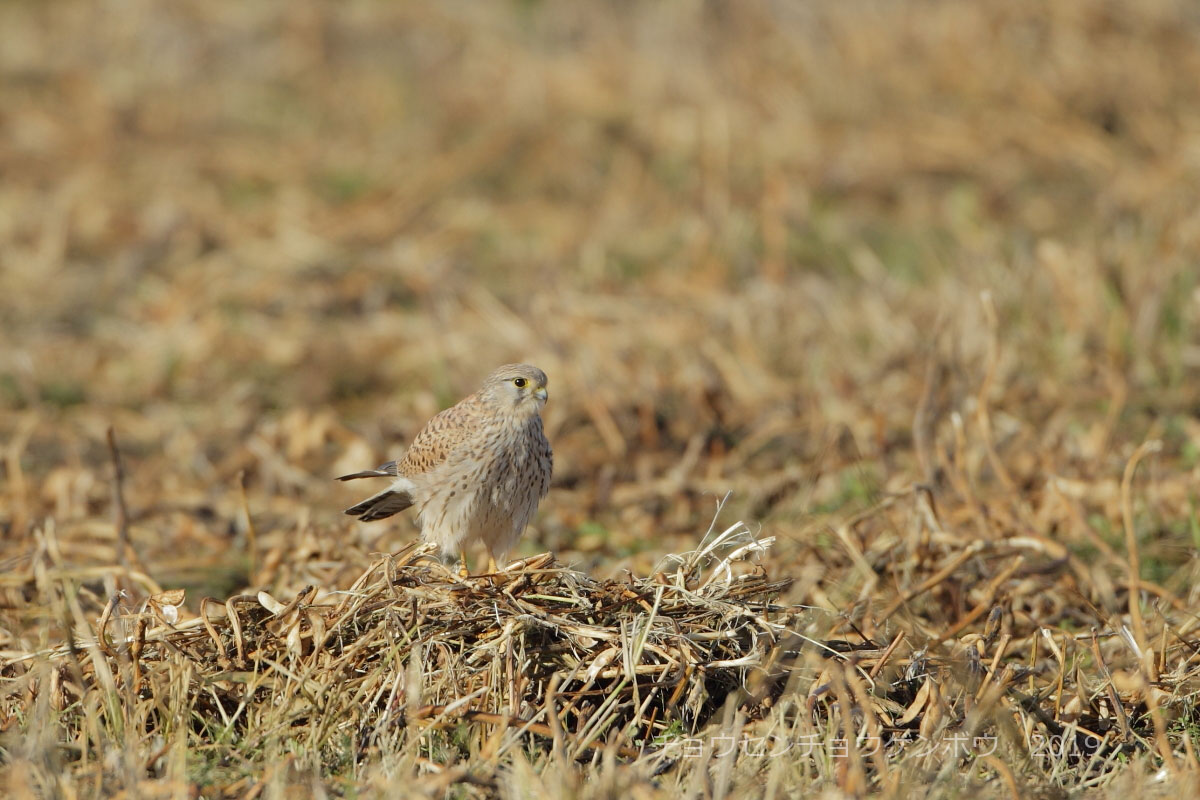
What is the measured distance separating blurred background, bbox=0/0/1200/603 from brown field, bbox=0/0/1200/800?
0.03 meters

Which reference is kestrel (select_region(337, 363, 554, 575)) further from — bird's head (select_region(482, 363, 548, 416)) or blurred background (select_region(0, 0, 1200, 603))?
blurred background (select_region(0, 0, 1200, 603))

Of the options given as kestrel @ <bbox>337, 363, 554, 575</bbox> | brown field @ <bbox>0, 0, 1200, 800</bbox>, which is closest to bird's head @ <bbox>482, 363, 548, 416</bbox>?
kestrel @ <bbox>337, 363, 554, 575</bbox>

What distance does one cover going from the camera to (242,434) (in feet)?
21.0

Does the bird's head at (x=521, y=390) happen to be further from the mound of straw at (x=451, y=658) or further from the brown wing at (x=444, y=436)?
the mound of straw at (x=451, y=658)

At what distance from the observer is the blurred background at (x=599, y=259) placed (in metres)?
5.41

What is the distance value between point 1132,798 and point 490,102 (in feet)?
28.0

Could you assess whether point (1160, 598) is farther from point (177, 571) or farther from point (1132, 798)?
point (177, 571)

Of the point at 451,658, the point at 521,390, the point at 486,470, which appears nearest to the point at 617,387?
the point at 521,390

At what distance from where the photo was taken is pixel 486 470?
4.00 m

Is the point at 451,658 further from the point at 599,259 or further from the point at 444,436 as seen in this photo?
the point at 599,259

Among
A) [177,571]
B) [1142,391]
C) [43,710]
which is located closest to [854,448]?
[1142,391]

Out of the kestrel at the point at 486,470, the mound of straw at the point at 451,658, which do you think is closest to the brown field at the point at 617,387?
the mound of straw at the point at 451,658

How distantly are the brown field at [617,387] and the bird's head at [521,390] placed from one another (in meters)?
0.59

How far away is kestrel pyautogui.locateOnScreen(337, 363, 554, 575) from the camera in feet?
13.1
